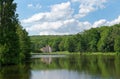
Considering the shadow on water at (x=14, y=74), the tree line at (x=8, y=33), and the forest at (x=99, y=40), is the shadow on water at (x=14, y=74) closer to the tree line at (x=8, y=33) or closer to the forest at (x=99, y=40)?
the tree line at (x=8, y=33)

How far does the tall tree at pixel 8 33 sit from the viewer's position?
5928cm

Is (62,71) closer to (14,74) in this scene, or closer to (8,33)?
(14,74)

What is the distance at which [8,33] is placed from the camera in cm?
6009

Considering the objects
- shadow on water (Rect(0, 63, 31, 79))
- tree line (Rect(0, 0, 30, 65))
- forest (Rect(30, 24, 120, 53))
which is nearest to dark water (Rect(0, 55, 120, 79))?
shadow on water (Rect(0, 63, 31, 79))

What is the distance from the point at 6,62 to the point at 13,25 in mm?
7291

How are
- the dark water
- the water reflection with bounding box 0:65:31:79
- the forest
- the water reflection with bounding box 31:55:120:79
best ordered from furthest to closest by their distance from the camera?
1. the forest
2. the water reflection with bounding box 31:55:120:79
3. the dark water
4. the water reflection with bounding box 0:65:31:79

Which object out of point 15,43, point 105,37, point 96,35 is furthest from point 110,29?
point 15,43

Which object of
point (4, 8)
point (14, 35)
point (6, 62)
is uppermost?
point (4, 8)

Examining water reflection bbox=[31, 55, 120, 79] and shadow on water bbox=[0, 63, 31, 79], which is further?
water reflection bbox=[31, 55, 120, 79]

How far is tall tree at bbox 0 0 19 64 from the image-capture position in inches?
2334

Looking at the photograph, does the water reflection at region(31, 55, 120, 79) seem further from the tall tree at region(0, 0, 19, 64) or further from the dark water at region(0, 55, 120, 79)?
the tall tree at region(0, 0, 19, 64)

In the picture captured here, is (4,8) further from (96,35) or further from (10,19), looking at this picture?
(96,35)

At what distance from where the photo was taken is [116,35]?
514 feet

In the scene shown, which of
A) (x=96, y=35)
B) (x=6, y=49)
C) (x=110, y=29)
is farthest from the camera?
(x=96, y=35)
